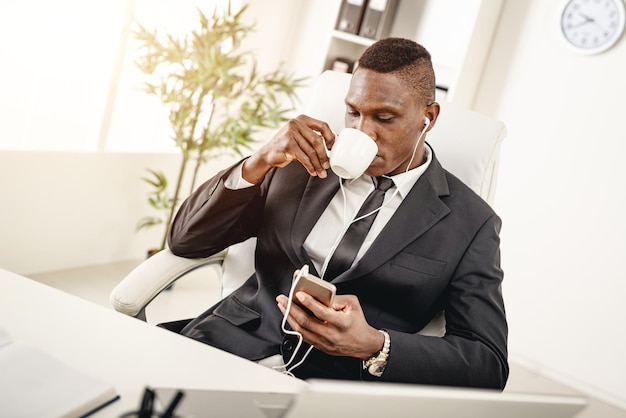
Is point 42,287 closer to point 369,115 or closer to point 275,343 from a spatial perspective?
point 275,343

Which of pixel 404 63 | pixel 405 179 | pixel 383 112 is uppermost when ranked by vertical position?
pixel 404 63

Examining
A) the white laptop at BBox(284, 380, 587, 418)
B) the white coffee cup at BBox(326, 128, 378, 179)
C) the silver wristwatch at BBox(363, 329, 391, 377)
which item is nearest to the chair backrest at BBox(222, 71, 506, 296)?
the white coffee cup at BBox(326, 128, 378, 179)

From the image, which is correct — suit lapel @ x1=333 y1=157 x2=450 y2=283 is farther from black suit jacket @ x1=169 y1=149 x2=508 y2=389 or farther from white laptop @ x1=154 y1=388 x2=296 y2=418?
white laptop @ x1=154 y1=388 x2=296 y2=418

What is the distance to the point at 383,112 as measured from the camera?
1.49 meters

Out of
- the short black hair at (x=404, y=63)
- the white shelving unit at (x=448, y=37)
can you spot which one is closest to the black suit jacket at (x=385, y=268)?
the short black hair at (x=404, y=63)

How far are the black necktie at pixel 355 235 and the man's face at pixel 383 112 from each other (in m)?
0.05

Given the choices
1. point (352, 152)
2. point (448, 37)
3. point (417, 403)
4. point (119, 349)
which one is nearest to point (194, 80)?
point (448, 37)

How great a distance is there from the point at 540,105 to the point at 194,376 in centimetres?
297

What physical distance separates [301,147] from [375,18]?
2.16 meters

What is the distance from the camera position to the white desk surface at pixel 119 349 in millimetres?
858

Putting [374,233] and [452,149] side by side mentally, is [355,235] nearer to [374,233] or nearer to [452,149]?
[374,233]

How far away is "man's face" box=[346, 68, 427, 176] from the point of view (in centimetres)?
148

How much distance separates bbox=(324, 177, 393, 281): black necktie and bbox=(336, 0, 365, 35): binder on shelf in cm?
203

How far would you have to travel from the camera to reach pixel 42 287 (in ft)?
3.39
